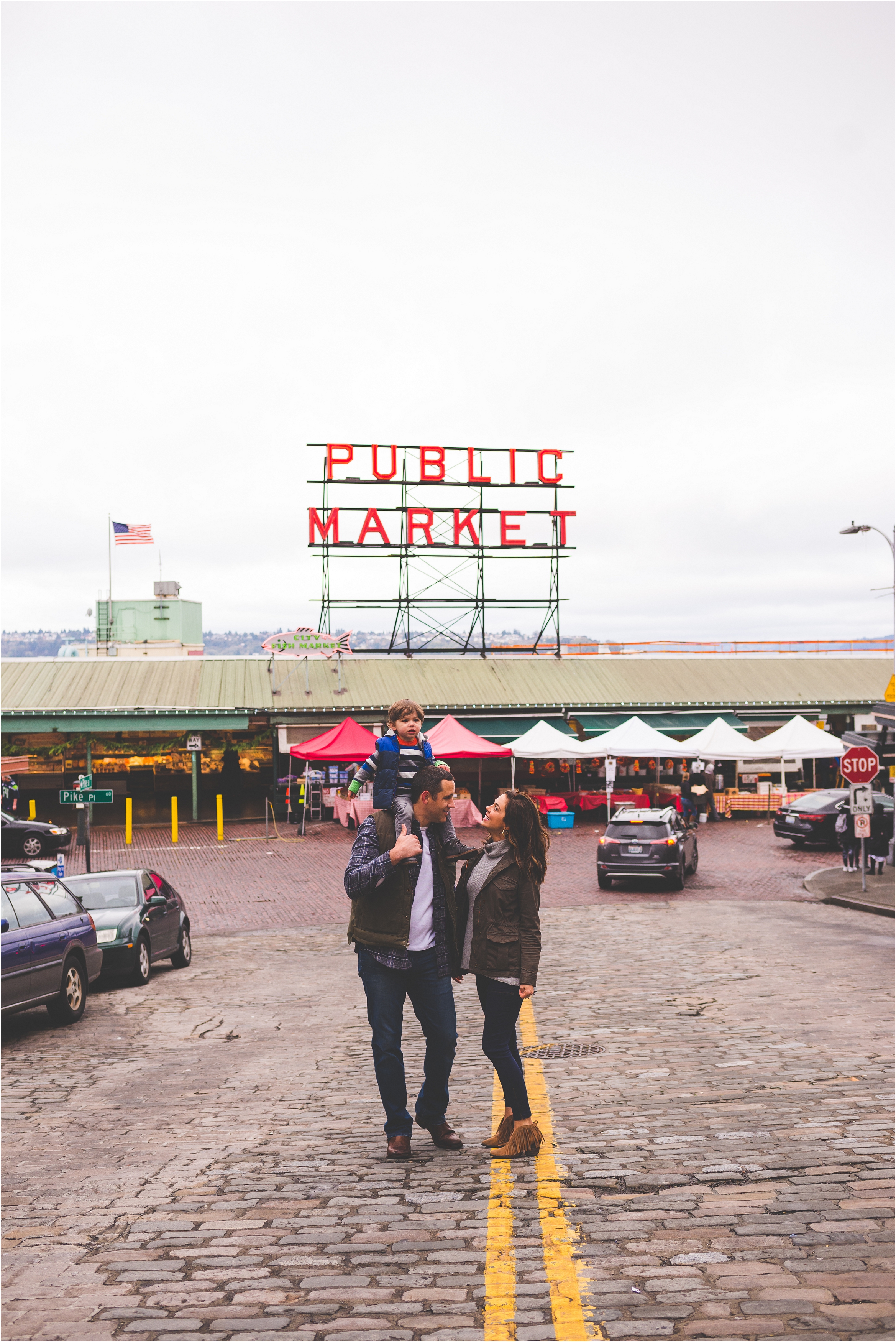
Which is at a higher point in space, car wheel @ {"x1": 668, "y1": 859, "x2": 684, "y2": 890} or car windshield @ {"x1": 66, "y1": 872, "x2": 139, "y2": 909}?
car windshield @ {"x1": 66, "y1": 872, "x2": 139, "y2": 909}

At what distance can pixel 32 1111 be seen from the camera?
25.2ft

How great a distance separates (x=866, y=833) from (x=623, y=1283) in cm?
1608

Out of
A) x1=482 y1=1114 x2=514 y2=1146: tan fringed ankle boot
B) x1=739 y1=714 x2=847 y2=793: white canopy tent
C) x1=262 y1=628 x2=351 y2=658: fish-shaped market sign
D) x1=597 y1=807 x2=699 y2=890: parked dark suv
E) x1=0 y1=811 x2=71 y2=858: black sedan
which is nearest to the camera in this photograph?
x1=482 y1=1114 x2=514 y2=1146: tan fringed ankle boot

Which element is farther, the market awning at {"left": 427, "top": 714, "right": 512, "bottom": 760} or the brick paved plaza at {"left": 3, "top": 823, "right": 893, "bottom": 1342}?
the market awning at {"left": 427, "top": 714, "right": 512, "bottom": 760}

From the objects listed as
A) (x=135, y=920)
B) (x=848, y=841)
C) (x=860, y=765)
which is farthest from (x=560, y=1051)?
(x=848, y=841)

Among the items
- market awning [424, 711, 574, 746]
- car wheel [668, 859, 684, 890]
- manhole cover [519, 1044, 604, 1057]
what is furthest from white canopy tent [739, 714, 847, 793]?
manhole cover [519, 1044, 604, 1057]

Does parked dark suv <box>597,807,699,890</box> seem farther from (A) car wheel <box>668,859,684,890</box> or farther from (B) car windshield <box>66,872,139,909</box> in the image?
(B) car windshield <box>66,872,139,909</box>

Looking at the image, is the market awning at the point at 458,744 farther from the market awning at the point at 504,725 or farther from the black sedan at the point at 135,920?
the black sedan at the point at 135,920

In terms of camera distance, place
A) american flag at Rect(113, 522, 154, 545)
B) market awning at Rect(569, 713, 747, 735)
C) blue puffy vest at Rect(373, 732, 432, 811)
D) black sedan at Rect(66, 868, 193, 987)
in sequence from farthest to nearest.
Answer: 1. american flag at Rect(113, 522, 154, 545)
2. market awning at Rect(569, 713, 747, 735)
3. black sedan at Rect(66, 868, 193, 987)
4. blue puffy vest at Rect(373, 732, 432, 811)

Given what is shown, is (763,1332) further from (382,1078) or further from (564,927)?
(564,927)

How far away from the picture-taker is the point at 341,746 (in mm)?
29797

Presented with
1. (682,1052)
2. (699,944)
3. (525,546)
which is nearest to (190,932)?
(699,944)

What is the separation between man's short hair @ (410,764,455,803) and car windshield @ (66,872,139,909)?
8529 millimetres

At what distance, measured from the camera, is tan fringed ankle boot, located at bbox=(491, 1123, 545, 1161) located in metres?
5.90
